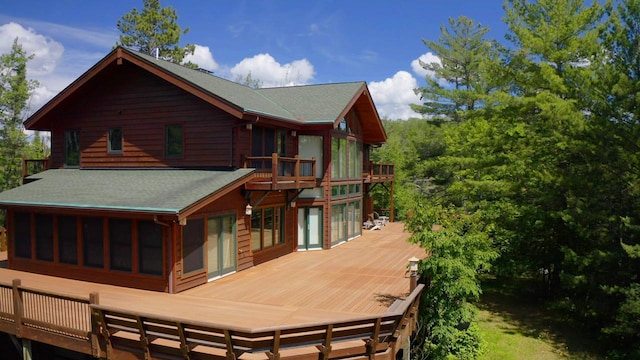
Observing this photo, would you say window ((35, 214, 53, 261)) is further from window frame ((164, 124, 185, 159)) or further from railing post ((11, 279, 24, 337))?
railing post ((11, 279, 24, 337))

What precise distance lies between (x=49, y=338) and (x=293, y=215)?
10.1m

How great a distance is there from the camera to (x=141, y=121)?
15.0m

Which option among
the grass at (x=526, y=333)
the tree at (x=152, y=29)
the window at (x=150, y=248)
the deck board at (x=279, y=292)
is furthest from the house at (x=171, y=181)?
the tree at (x=152, y=29)

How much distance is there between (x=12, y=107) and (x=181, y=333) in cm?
3155

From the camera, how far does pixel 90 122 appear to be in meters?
16.1

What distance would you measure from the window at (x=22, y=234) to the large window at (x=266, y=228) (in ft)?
22.6

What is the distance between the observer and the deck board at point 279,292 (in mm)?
9172

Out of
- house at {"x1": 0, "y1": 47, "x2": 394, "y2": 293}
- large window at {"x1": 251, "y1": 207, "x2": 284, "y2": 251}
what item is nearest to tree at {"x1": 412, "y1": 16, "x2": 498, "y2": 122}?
house at {"x1": 0, "y1": 47, "x2": 394, "y2": 293}

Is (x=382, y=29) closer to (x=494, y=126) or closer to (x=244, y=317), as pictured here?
(x=494, y=126)

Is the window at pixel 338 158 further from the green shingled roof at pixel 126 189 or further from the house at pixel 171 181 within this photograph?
the green shingled roof at pixel 126 189

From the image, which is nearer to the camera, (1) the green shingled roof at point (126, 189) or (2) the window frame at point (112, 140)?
(1) the green shingled roof at point (126, 189)

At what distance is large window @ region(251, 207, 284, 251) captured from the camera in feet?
48.4

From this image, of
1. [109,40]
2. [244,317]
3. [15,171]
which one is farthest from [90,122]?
[109,40]

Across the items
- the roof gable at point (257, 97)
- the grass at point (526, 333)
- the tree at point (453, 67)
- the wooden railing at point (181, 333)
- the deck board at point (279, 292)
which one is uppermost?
the tree at point (453, 67)
